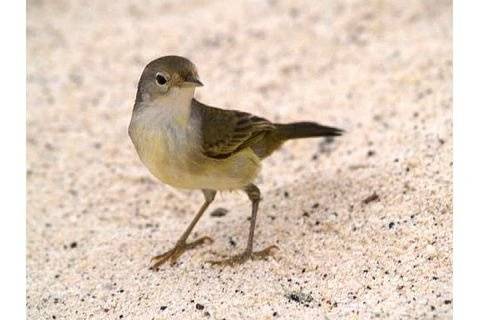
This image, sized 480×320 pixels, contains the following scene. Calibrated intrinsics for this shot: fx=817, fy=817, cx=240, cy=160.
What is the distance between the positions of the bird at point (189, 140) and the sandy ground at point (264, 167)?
323mm

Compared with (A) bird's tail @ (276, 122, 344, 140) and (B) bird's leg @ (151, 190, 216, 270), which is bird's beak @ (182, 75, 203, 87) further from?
(A) bird's tail @ (276, 122, 344, 140)

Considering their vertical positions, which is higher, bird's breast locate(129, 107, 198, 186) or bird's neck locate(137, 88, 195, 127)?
bird's neck locate(137, 88, 195, 127)

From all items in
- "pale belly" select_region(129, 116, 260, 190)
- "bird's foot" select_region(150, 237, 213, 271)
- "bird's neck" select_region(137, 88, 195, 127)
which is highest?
"bird's neck" select_region(137, 88, 195, 127)

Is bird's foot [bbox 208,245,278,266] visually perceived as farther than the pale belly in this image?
Yes

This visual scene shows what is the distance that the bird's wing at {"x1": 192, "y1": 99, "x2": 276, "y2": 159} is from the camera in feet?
14.0

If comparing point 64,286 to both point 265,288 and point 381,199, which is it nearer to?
point 265,288

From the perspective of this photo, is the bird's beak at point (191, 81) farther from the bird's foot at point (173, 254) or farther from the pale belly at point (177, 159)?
the bird's foot at point (173, 254)

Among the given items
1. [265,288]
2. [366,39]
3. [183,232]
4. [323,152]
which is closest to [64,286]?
[183,232]

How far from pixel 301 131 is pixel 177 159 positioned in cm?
110

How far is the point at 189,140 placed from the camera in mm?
4133

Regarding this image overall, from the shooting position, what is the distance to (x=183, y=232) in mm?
5086

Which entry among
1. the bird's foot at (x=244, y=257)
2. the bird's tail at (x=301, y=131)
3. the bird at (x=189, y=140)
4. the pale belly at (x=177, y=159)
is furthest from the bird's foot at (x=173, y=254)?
the bird's tail at (x=301, y=131)

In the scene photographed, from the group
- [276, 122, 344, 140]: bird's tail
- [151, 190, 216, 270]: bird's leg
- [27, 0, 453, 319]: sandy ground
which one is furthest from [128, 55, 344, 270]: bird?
[27, 0, 453, 319]: sandy ground

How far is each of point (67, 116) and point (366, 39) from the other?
2592mm
